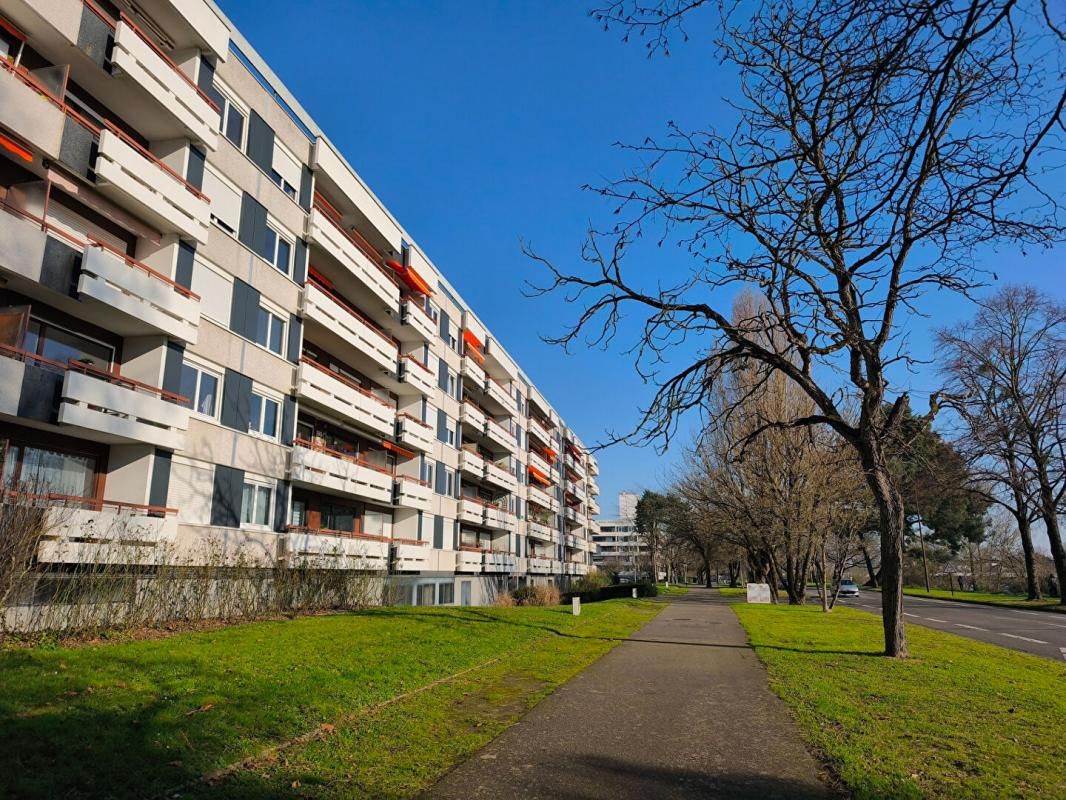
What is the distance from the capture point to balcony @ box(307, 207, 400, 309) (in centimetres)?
2450

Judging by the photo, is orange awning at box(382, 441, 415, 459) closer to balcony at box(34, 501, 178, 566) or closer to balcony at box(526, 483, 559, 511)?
balcony at box(34, 501, 178, 566)

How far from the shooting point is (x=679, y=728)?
23.9 feet

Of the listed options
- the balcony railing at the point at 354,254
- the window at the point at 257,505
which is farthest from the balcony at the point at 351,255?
the window at the point at 257,505

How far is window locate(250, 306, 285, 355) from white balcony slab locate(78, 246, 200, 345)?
3526 millimetres

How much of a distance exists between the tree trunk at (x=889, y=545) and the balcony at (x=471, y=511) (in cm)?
2796

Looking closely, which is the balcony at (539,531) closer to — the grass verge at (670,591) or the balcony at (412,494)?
the grass verge at (670,591)

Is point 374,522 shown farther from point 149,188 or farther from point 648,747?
point 648,747

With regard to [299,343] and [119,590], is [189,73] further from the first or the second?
[119,590]

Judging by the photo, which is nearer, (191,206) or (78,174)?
(78,174)

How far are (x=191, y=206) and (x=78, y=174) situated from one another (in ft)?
10.3

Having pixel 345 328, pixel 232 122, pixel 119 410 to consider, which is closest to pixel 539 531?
pixel 345 328

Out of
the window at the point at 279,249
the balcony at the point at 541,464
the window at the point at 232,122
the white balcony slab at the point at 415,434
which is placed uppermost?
the window at the point at 232,122

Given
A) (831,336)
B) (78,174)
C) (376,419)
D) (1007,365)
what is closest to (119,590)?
(78,174)

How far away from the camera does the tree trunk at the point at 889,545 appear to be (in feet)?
42.7
